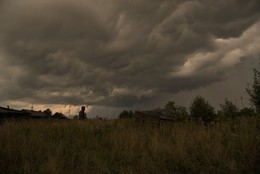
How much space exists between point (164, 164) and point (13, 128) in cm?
723

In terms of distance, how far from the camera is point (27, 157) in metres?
7.41

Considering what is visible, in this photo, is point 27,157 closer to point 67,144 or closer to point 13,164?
point 13,164

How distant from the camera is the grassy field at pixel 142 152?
19.6ft

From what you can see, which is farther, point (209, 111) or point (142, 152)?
point (209, 111)

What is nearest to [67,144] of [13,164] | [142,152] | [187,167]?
[13,164]

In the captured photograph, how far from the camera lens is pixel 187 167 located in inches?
235

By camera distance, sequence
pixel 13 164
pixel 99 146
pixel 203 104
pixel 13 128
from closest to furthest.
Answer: pixel 13 164 < pixel 99 146 < pixel 13 128 < pixel 203 104

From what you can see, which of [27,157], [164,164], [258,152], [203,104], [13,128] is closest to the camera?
[258,152]

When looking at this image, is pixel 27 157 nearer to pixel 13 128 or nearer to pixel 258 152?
pixel 13 128

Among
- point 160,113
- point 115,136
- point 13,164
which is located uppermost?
point 160,113

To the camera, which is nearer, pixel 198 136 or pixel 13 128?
pixel 198 136

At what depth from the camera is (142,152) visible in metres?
7.22

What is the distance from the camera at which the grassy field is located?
5.98 meters

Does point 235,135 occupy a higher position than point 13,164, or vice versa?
point 235,135
